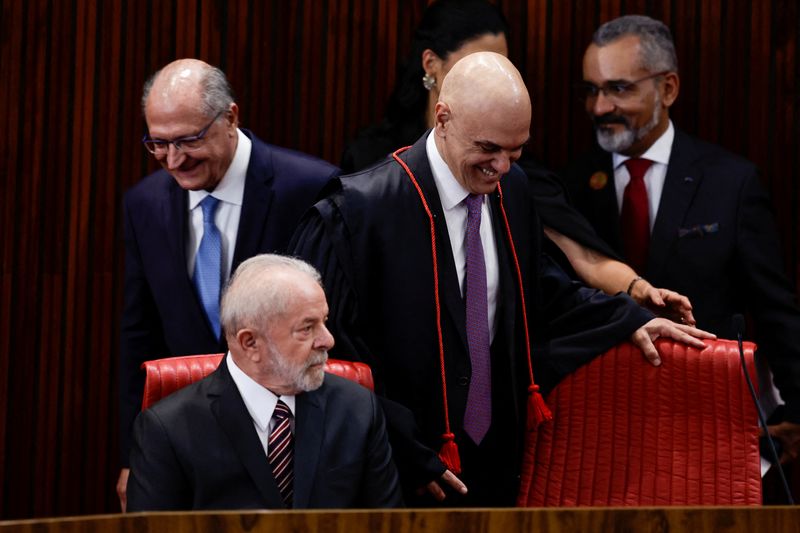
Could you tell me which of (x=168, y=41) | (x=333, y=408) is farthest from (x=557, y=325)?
(x=168, y=41)

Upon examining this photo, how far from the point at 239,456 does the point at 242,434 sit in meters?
0.04

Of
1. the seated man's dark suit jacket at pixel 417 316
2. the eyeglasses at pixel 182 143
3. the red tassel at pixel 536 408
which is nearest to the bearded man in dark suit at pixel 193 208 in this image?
the eyeglasses at pixel 182 143

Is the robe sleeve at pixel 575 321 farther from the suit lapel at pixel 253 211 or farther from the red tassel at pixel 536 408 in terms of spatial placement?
the suit lapel at pixel 253 211

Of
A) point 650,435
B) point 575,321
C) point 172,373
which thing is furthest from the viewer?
point 575,321

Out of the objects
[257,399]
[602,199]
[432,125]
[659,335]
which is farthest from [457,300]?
[602,199]

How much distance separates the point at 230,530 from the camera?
1.69 m

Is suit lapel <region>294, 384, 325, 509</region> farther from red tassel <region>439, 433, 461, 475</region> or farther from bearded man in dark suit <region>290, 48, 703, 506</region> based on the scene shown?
red tassel <region>439, 433, 461, 475</region>

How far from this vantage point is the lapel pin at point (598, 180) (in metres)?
3.24

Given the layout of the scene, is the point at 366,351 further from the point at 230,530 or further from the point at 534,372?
the point at 230,530

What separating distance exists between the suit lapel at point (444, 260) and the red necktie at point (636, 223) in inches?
29.2

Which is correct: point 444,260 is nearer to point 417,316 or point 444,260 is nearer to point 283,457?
point 417,316

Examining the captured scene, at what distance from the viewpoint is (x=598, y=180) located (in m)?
3.26

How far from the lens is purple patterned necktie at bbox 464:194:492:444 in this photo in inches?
103

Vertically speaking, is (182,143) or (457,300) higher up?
(182,143)
